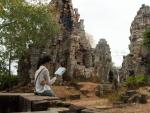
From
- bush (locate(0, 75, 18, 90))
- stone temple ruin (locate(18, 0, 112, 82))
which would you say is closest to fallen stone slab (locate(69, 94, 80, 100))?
stone temple ruin (locate(18, 0, 112, 82))

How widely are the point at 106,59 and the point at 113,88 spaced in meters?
4.43

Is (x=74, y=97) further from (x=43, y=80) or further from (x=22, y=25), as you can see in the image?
(x=22, y=25)

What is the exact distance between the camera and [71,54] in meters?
26.4

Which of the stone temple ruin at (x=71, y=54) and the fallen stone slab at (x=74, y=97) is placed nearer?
the fallen stone slab at (x=74, y=97)

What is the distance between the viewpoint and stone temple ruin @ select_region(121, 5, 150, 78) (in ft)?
91.8

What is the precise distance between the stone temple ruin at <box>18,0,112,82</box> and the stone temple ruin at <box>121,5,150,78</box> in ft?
9.54

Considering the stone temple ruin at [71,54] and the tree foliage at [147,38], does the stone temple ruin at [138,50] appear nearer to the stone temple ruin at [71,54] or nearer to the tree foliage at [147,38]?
the tree foliage at [147,38]

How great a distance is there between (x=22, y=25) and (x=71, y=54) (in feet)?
24.4

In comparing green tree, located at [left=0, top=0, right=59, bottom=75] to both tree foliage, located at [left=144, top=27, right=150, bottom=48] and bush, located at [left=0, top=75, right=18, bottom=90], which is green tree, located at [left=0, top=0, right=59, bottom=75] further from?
tree foliage, located at [left=144, top=27, right=150, bottom=48]

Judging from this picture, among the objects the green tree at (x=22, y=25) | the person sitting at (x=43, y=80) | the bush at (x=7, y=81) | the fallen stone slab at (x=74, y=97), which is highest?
the green tree at (x=22, y=25)

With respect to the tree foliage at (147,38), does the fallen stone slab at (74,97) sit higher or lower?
lower

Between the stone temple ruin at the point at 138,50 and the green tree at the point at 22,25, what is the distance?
6255 mm

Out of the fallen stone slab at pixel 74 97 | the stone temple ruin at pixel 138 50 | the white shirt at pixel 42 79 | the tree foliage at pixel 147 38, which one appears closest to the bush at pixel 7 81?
the stone temple ruin at pixel 138 50

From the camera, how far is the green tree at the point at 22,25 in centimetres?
3142
